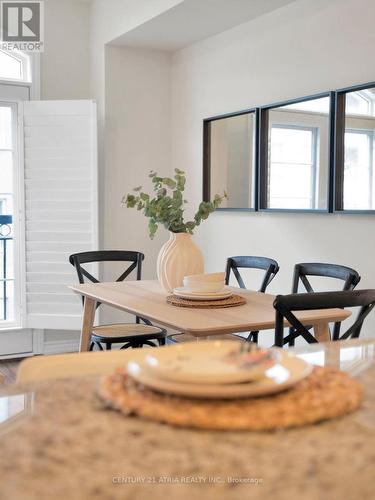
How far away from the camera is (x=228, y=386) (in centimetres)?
82

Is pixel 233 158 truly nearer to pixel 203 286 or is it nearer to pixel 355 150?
pixel 355 150

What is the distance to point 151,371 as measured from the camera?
0.86 meters

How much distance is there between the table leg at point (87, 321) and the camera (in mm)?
3486

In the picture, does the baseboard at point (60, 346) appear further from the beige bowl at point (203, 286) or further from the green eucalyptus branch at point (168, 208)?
the beige bowl at point (203, 286)

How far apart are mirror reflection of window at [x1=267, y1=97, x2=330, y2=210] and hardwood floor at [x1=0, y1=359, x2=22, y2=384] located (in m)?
2.25

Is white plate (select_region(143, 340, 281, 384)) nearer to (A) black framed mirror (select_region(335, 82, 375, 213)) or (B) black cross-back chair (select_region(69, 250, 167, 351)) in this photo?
(B) black cross-back chair (select_region(69, 250, 167, 351))

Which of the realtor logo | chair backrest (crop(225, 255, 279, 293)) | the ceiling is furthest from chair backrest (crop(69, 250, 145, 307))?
the realtor logo

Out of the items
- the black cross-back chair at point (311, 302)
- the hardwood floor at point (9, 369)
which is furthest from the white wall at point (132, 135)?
the black cross-back chair at point (311, 302)

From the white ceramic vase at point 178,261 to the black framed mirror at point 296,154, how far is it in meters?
0.96

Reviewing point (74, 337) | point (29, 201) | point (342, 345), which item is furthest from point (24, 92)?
point (342, 345)

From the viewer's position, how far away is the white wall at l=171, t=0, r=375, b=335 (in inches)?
135

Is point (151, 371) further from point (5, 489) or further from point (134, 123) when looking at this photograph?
point (134, 123)

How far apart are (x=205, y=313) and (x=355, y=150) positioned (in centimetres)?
145

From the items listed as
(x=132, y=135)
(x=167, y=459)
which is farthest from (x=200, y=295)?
(x=132, y=135)
